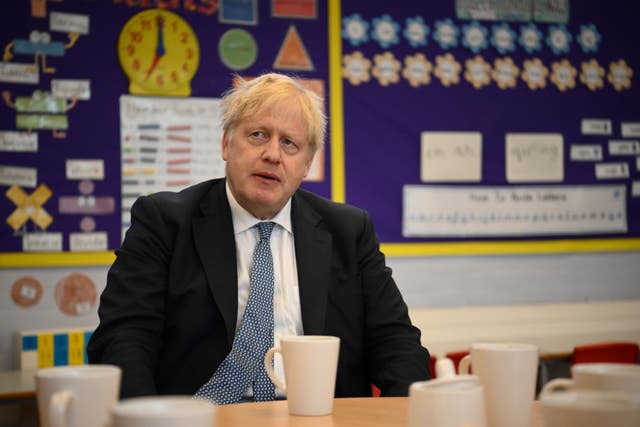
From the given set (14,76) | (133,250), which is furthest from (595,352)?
(14,76)

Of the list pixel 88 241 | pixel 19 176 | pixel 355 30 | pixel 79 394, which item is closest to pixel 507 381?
pixel 79 394

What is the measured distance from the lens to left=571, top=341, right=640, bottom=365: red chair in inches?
124

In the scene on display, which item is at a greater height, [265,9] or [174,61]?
[265,9]

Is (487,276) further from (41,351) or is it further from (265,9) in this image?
(41,351)

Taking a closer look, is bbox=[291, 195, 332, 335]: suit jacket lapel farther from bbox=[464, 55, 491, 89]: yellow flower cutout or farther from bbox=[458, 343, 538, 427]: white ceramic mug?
bbox=[464, 55, 491, 89]: yellow flower cutout

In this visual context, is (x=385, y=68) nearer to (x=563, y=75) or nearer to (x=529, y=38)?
(x=529, y=38)

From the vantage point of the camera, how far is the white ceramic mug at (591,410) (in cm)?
91

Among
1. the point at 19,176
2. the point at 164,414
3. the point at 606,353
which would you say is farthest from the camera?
the point at 19,176

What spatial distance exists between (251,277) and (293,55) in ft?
6.95

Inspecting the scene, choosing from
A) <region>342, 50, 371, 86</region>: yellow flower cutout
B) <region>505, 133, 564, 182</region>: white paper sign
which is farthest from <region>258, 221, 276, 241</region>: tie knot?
<region>505, 133, 564, 182</region>: white paper sign

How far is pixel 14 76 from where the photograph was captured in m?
3.62

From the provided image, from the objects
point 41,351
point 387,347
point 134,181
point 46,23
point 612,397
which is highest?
point 46,23

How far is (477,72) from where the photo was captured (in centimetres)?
434

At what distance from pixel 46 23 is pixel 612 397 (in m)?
3.31
